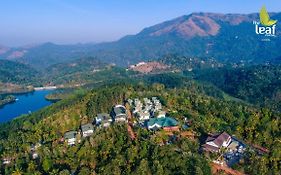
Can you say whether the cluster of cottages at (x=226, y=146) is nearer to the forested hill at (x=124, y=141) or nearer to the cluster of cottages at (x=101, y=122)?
the forested hill at (x=124, y=141)

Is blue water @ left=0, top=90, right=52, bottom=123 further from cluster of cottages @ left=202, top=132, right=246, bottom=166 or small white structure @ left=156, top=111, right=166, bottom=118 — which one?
cluster of cottages @ left=202, top=132, right=246, bottom=166

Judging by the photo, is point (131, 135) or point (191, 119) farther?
point (191, 119)

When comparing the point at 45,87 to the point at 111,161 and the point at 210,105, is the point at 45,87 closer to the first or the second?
the point at 210,105

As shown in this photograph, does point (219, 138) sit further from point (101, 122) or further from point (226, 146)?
point (101, 122)

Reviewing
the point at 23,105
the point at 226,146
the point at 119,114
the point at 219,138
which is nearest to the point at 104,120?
the point at 119,114

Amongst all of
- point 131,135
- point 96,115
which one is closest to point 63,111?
point 96,115

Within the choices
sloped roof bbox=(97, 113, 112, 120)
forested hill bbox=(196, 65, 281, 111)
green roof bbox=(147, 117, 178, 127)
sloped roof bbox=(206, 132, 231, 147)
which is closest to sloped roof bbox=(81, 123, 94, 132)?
sloped roof bbox=(97, 113, 112, 120)

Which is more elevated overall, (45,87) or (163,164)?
(163,164)
